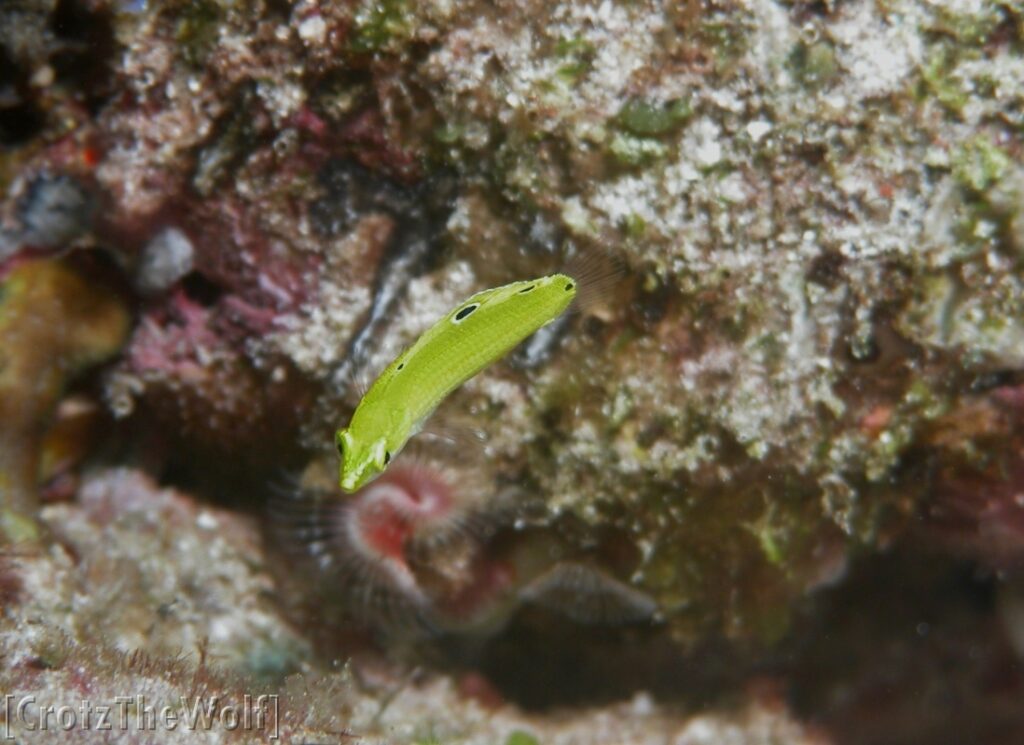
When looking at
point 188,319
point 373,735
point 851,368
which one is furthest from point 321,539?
point 851,368

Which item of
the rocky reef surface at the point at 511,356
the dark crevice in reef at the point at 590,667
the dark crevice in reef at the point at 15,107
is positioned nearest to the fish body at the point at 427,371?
the rocky reef surface at the point at 511,356

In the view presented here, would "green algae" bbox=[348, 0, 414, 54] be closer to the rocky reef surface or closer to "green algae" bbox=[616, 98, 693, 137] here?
the rocky reef surface

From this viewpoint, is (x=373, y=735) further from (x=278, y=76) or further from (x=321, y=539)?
(x=278, y=76)

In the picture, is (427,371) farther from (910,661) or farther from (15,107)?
→ (910,661)

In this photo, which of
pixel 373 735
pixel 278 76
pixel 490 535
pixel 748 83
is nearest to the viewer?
pixel 748 83

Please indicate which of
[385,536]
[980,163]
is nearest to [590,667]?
[385,536]
